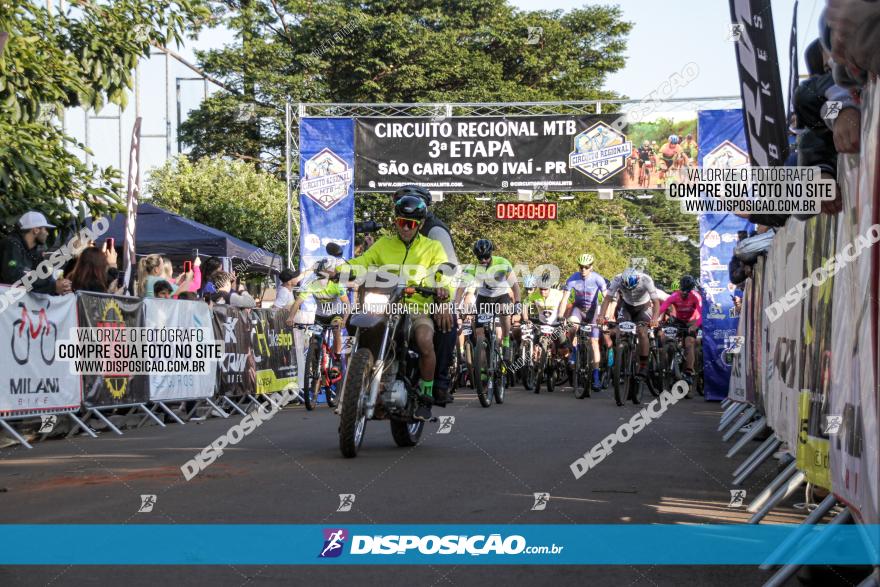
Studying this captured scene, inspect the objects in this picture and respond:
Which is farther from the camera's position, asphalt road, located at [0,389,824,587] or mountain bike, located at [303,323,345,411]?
mountain bike, located at [303,323,345,411]

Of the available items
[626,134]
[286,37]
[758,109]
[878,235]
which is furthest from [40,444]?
[286,37]

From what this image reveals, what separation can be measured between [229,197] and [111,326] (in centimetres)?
3175

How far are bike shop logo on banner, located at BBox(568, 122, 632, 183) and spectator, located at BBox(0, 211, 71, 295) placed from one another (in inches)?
550

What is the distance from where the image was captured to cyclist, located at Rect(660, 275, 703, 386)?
2138cm

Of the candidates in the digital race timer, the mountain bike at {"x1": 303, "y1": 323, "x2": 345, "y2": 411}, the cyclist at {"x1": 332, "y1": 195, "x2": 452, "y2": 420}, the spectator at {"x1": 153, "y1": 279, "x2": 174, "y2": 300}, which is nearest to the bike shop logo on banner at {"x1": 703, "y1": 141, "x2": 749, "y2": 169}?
the digital race timer

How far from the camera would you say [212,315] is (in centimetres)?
1550

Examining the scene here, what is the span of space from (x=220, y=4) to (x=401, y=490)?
39817 mm

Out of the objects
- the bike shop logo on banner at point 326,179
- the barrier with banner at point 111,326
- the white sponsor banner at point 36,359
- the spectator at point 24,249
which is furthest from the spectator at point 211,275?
the spectator at point 24,249

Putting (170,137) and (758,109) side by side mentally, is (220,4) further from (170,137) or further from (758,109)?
(758,109)

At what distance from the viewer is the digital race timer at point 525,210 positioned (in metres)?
28.8

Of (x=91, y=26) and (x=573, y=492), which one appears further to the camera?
(x=91, y=26)

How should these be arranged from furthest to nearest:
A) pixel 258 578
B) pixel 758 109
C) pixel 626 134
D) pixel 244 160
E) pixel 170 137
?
pixel 170 137 → pixel 244 160 → pixel 626 134 → pixel 758 109 → pixel 258 578

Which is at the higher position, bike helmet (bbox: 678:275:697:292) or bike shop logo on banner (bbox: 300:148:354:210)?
bike shop logo on banner (bbox: 300:148:354:210)

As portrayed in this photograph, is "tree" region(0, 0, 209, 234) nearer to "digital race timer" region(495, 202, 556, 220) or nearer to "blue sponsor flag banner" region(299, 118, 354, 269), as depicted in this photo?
"blue sponsor flag banner" region(299, 118, 354, 269)
